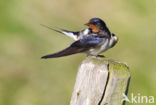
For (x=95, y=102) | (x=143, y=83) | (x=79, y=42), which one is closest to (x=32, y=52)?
(x=143, y=83)

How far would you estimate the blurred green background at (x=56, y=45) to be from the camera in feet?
30.5

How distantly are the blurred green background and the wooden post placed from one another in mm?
4333

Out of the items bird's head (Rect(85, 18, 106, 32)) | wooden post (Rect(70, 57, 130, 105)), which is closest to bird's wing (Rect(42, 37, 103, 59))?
bird's head (Rect(85, 18, 106, 32))

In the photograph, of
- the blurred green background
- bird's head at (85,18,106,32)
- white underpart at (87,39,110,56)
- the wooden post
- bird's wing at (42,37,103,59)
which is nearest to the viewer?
the wooden post

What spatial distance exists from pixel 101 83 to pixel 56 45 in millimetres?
5935

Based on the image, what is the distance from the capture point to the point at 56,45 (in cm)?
1038

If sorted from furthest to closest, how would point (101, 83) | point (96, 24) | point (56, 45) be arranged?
point (56, 45) → point (96, 24) → point (101, 83)

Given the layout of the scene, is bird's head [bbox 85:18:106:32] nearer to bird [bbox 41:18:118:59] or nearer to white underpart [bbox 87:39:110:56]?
bird [bbox 41:18:118:59]

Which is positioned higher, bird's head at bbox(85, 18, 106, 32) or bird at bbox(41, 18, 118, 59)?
bird's head at bbox(85, 18, 106, 32)

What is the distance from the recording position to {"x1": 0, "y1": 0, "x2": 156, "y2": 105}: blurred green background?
9.30 m

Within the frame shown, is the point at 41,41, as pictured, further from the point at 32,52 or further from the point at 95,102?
the point at 95,102

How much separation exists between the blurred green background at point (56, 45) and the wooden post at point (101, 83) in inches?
171

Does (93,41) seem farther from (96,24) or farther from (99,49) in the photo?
(96,24)

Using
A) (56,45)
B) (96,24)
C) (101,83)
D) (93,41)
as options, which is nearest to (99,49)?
(93,41)
